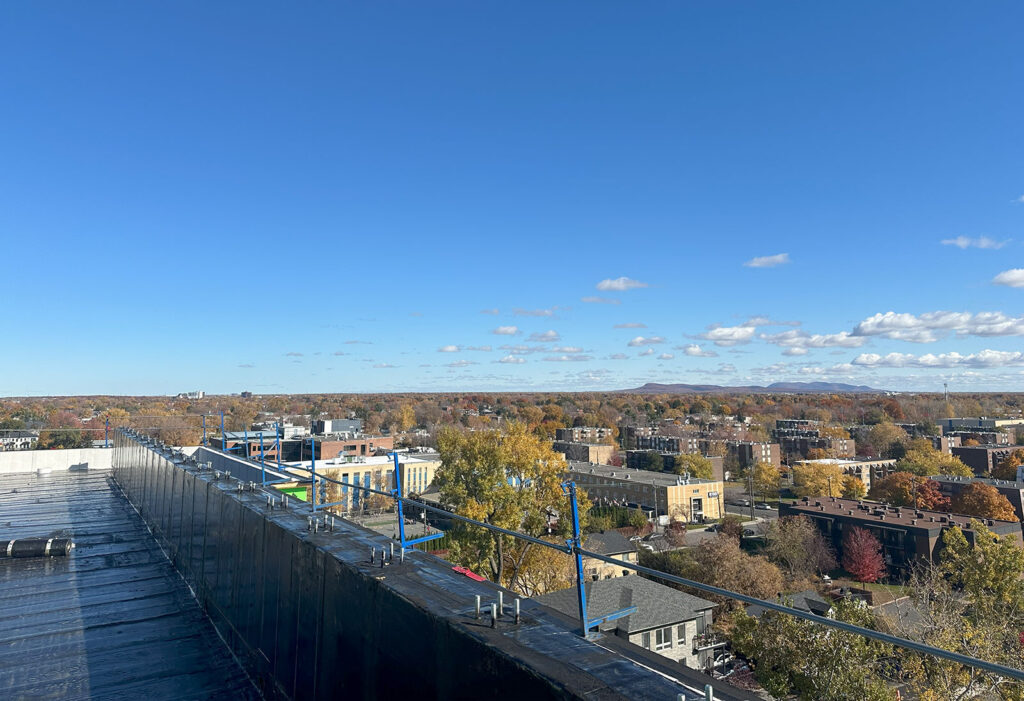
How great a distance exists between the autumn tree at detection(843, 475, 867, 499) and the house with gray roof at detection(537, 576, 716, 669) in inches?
1428

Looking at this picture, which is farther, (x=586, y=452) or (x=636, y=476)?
(x=586, y=452)

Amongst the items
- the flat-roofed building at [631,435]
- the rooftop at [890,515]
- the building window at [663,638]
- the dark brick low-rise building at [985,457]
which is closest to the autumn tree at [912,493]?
the rooftop at [890,515]

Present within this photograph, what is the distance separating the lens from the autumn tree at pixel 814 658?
45.5 ft

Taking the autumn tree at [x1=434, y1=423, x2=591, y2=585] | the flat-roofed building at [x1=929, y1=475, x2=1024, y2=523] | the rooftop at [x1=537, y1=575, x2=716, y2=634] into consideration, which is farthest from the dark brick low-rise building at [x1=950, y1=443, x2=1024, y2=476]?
the autumn tree at [x1=434, y1=423, x2=591, y2=585]

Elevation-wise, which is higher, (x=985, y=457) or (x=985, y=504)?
(x=985, y=457)

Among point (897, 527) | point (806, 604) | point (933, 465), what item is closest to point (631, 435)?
point (933, 465)

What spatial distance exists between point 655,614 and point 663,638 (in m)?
0.74

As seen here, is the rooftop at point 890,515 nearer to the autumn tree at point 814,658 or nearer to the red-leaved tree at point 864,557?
the red-leaved tree at point 864,557

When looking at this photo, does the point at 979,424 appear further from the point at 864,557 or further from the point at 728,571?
the point at 728,571

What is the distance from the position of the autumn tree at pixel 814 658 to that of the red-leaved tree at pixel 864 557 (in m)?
15.6

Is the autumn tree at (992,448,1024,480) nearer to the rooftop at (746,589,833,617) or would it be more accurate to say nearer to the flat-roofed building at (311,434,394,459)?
the rooftop at (746,589,833,617)

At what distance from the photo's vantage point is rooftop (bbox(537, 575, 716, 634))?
17906mm

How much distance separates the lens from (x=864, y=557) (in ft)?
101

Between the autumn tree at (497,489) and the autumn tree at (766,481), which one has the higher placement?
the autumn tree at (497,489)
